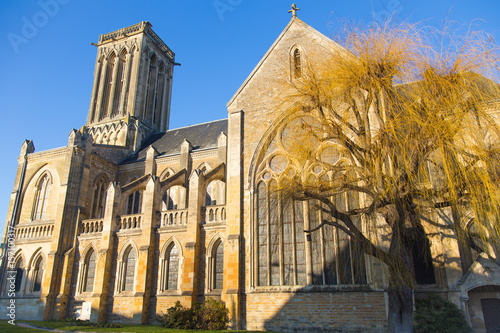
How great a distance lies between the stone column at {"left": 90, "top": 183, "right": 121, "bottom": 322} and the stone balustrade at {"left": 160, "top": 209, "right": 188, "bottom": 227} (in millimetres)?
3049

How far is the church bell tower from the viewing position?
33375 mm

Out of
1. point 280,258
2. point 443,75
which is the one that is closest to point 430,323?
point 280,258

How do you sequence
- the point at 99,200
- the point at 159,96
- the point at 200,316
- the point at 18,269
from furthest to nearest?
the point at 159,96, the point at 99,200, the point at 18,269, the point at 200,316

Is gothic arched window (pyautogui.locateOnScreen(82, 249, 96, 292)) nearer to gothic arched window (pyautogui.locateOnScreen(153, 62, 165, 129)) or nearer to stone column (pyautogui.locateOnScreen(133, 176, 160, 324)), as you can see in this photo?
stone column (pyautogui.locateOnScreen(133, 176, 160, 324))

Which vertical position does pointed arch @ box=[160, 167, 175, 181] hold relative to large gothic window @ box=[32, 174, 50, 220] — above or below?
above

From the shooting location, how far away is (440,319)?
1260cm

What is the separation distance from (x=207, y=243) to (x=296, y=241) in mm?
4417

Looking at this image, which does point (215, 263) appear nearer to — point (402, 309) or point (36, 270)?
point (402, 309)

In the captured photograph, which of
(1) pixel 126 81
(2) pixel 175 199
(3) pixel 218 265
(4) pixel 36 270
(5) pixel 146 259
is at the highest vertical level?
(1) pixel 126 81

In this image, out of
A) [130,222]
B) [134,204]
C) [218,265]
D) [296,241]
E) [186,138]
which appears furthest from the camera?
[186,138]

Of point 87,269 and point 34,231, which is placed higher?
point 34,231

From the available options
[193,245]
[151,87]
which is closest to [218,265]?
[193,245]

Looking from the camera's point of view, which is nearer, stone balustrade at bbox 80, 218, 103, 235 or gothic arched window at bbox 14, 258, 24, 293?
stone balustrade at bbox 80, 218, 103, 235

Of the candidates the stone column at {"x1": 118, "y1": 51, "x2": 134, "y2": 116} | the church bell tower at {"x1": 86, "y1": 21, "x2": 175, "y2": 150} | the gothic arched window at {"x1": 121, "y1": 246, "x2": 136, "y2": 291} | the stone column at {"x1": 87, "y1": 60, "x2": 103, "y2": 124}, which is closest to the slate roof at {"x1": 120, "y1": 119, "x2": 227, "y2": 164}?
the church bell tower at {"x1": 86, "y1": 21, "x2": 175, "y2": 150}
